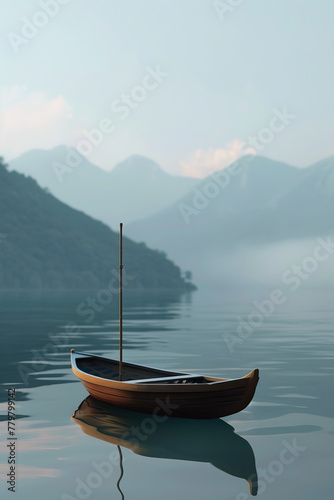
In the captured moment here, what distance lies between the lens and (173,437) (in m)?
17.5

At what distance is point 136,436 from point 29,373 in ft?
38.0

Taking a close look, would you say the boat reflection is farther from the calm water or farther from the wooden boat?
the wooden boat

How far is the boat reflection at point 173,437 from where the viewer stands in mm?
15427

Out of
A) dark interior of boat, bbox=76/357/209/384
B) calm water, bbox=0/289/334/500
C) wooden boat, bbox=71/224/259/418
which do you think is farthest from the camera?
dark interior of boat, bbox=76/357/209/384

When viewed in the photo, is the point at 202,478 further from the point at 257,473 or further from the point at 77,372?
the point at 77,372

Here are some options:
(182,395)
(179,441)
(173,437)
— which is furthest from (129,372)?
(179,441)


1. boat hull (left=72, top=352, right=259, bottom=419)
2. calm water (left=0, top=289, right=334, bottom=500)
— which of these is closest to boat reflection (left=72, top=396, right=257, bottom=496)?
calm water (left=0, top=289, right=334, bottom=500)

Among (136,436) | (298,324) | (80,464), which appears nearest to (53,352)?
(136,436)

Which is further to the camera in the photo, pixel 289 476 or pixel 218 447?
pixel 218 447

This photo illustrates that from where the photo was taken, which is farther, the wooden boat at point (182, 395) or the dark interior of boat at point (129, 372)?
the dark interior of boat at point (129, 372)

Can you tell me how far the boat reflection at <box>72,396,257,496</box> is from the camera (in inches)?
607

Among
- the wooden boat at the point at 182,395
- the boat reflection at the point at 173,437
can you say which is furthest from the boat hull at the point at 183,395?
the boat reflection at the point at 173,437

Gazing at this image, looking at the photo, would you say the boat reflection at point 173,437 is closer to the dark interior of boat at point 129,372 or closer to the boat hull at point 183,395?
the boat hull at point 183,395

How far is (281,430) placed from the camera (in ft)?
59.5
